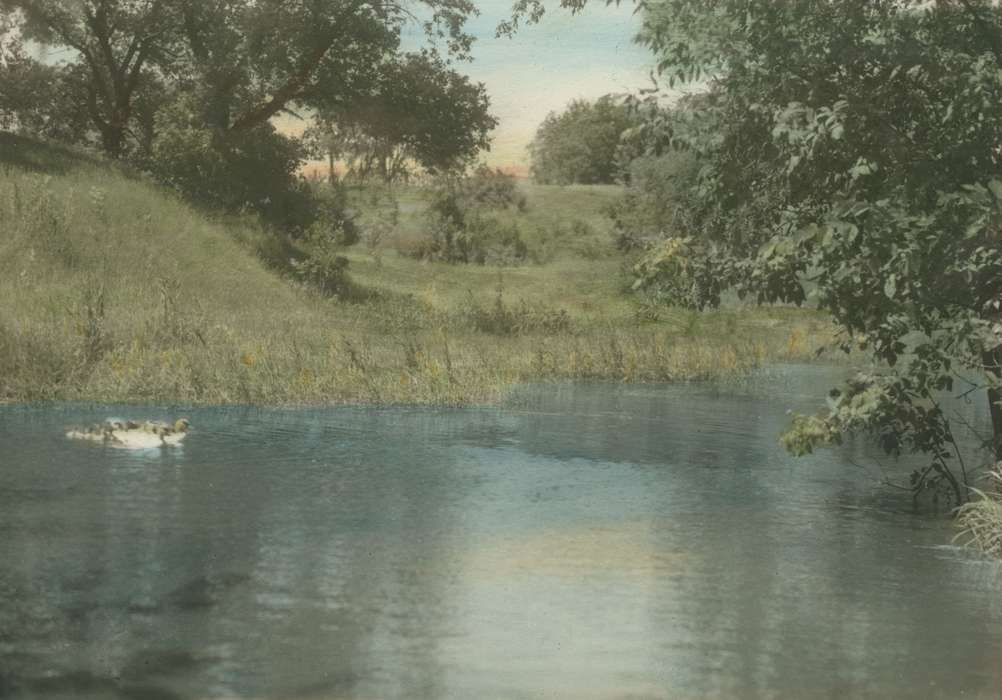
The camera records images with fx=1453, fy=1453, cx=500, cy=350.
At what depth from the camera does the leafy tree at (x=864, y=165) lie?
1201 cm

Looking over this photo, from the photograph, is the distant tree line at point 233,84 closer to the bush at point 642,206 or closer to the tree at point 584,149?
the bush at point 642,206

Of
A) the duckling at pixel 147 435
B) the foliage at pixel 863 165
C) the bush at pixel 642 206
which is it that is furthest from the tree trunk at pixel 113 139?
the foliage at pixel 863 165

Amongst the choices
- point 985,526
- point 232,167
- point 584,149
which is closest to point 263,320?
point 232,167

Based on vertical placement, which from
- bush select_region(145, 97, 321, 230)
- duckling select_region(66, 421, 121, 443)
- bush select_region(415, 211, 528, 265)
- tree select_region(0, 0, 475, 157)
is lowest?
duckling select_region(66, 421, 121, 443)

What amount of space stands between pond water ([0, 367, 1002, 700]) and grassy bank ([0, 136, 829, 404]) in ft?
8.35

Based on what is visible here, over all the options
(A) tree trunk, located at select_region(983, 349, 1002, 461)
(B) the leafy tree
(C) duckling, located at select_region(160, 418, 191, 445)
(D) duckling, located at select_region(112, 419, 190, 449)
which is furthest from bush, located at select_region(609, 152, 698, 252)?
(A) tree trunk, located at select_region(983, 349, 1002, 461)

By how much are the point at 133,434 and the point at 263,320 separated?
41.1ft

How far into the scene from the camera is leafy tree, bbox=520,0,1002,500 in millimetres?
12008

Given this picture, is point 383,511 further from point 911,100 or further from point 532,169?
point 532,169

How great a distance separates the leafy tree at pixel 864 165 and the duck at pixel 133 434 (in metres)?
6.14

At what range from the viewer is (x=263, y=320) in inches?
1131

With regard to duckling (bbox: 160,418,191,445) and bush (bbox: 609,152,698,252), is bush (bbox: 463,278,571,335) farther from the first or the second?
duckling (bbox: 160,418,191,445)

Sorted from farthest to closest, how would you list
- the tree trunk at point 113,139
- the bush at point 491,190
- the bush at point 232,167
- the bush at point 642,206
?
the bush at point 491,190, the tree trunk at point 113,139, the bush at point 642,206, the bush at point 232,167

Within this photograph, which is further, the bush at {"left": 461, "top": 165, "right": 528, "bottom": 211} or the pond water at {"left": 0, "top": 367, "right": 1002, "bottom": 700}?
the bush at {"left": 461, "top": 165, "right": 528, "bottom": 211}
